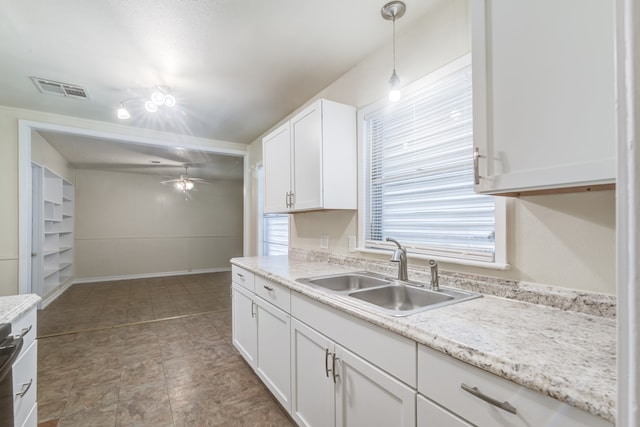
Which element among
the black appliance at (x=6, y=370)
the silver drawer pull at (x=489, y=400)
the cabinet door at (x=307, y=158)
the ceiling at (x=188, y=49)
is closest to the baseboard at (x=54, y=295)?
the ceiling at (x=188, y=49)

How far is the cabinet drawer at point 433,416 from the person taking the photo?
863mm

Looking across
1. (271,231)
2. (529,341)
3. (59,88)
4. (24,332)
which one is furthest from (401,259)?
(59,88)

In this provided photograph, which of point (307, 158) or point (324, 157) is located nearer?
point (324, 157)

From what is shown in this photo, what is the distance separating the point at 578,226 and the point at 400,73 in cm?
135

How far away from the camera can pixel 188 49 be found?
2137 mm

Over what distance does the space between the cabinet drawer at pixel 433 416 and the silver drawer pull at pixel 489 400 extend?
11cm

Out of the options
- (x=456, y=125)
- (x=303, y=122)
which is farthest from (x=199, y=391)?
(x=456, y=125)

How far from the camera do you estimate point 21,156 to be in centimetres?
316

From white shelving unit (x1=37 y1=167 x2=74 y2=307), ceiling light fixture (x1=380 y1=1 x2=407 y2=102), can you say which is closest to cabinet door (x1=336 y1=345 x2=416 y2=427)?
ceiling light fixture (x1=380 y1=1 x2=407 y2=102)

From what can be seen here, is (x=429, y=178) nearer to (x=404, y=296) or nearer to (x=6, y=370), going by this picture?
(x=404, y=296)

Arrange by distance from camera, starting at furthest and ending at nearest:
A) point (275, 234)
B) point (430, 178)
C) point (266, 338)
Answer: point (275, 234) < point (266, 338) < point (430, 178)

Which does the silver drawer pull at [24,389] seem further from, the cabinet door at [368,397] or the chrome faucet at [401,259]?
the chrome faucet at [401,259]

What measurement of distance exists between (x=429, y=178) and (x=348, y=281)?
2.78 ft

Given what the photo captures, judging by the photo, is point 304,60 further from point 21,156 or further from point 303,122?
point 21,156
